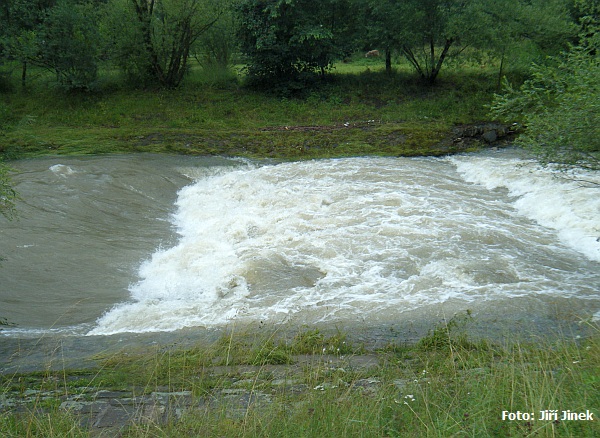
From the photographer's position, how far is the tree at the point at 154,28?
23484 mm

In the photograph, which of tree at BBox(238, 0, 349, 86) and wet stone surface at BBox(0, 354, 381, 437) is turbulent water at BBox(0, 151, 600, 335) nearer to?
wet stone surface at BBox(0, 354, 381, 437)

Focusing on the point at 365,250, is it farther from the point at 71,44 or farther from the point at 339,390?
the point at 71,44

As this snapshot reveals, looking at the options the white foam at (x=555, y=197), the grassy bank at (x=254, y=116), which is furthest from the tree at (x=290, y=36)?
the white foam at (x=555, y=197)

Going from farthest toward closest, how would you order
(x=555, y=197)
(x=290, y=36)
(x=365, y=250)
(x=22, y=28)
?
(x=290, y=36) < (x=22, y=28) < (x=555, y=197) < (x=365, y=250)

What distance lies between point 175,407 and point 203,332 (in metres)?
3.00

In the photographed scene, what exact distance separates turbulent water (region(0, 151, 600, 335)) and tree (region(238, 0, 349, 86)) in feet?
34.2

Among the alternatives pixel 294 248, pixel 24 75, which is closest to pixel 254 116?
pixel 24 75

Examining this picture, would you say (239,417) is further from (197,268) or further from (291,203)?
(291,203)

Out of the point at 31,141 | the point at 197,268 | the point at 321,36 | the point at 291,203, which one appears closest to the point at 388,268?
the point at 197,268

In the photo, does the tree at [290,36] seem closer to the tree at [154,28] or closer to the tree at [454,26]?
the tree at [154,28]

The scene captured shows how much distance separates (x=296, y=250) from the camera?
402 inches

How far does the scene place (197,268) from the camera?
9.76m

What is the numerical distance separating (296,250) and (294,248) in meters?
0.11

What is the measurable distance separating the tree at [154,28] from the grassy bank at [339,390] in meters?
20.3
